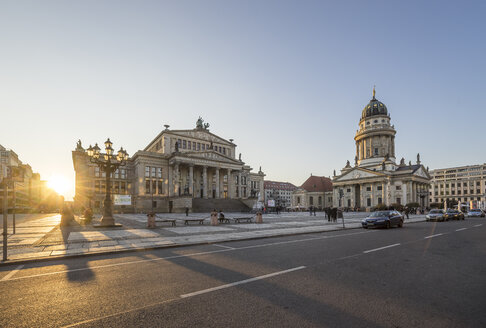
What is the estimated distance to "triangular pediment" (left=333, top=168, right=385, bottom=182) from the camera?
3059 inches

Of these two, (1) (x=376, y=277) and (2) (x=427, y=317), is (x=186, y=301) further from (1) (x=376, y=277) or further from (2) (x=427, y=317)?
(1) (x=376, y=277)

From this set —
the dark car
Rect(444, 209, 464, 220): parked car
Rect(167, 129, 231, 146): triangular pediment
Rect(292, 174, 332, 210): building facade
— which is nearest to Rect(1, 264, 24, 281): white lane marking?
the dark car

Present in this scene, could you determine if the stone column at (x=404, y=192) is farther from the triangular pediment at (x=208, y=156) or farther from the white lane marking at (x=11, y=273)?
the white lane marking at (x=11, y=273)

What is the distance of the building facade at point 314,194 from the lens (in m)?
100

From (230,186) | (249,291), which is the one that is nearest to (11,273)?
(249,291)

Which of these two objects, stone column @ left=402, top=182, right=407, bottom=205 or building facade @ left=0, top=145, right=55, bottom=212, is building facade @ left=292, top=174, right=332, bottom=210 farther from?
building facade @ left=0, top=145, right=55, bottom=212

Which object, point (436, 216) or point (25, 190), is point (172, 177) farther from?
point (25, 190)

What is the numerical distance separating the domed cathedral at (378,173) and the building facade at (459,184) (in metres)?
43.4

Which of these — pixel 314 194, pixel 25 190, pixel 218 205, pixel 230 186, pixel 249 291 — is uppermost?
pixel 230 186

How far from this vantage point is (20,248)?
412 inches

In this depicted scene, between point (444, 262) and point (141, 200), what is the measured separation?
50.1 m

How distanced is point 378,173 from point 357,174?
713 cm

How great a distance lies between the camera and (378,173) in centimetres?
7625

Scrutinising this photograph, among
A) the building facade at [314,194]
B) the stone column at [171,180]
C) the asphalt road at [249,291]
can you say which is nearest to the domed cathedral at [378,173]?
the building facade at [314,194]
